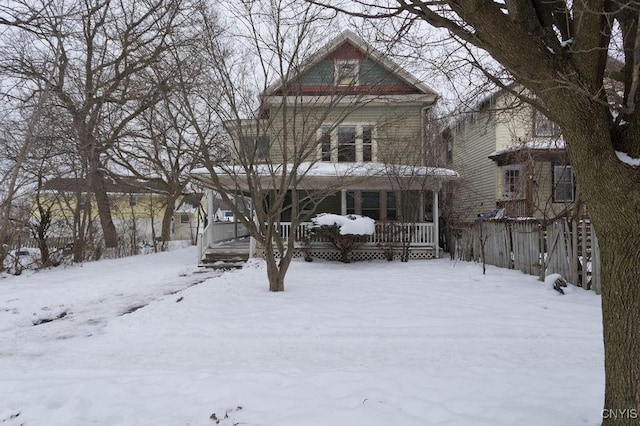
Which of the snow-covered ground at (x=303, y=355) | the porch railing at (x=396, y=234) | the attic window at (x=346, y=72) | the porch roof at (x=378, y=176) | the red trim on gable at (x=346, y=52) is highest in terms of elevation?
the red trim on gable at (x=346, y=52)

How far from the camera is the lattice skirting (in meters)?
13.7

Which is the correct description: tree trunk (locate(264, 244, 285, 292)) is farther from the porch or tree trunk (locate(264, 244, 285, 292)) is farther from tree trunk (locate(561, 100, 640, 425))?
tree trunk (locate(561, 100, 640, 425))

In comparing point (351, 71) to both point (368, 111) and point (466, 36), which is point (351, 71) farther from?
point (368, 111)

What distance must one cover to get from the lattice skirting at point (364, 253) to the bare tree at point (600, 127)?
36.6 ft

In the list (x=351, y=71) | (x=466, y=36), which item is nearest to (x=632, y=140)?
(x=466, y=36)

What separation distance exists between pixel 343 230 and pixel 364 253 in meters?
1.83

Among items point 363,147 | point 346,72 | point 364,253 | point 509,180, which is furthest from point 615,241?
point 509,180

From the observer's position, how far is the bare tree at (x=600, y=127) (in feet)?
8.04

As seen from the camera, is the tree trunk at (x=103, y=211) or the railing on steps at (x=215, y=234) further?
the tree trunk at (x=103, y=211)

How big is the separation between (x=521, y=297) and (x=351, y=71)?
5.54 meters

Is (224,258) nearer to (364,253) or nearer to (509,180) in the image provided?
(364,253)

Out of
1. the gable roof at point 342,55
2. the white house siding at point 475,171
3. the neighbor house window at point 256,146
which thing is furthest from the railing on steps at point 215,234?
the white house siding at point 475,171

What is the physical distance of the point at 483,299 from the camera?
729 centimetres

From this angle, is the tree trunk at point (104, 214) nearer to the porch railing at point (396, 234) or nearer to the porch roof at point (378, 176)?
the porch roof at point (378, 176)
